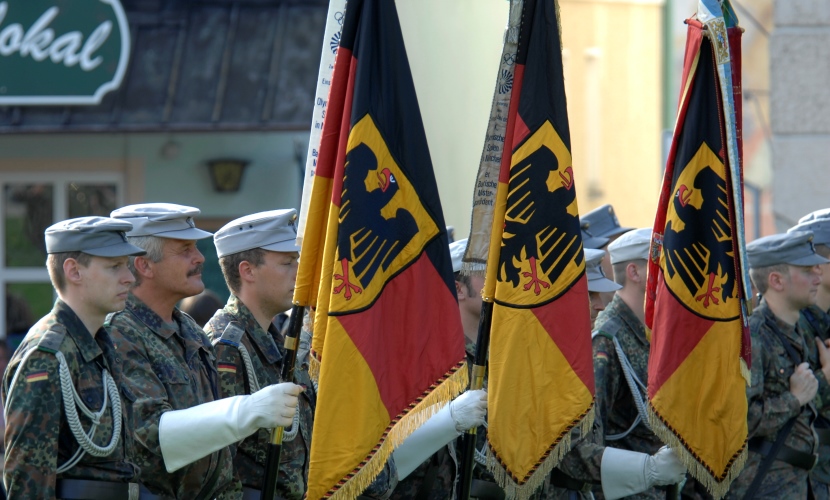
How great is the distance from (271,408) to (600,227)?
3.99m

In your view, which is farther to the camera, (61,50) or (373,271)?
(61,50)

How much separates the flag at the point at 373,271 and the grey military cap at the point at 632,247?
214 centimetres

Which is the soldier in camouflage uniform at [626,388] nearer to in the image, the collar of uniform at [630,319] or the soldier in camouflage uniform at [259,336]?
the collar of uniform at [630,319]

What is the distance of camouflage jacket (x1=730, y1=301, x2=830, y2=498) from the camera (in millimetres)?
6770

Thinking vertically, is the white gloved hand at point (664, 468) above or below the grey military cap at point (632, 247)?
below

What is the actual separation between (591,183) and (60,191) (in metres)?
13.8

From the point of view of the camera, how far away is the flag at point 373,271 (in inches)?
178

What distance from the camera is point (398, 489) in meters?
5.75

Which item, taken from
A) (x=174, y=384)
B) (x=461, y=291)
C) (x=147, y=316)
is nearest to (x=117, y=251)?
(x=147, y=316)

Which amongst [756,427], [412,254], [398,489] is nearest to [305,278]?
[412,254]

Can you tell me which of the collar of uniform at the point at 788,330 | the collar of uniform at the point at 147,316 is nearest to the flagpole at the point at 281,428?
the collar of uniform at the point at 147,316

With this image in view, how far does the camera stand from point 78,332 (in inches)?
180

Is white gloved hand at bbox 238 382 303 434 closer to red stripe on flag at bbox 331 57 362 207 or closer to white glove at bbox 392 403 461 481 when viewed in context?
red stripe on flag at bbox 331 57 362 207

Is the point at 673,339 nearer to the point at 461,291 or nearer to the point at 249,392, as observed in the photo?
the point at 461,291
